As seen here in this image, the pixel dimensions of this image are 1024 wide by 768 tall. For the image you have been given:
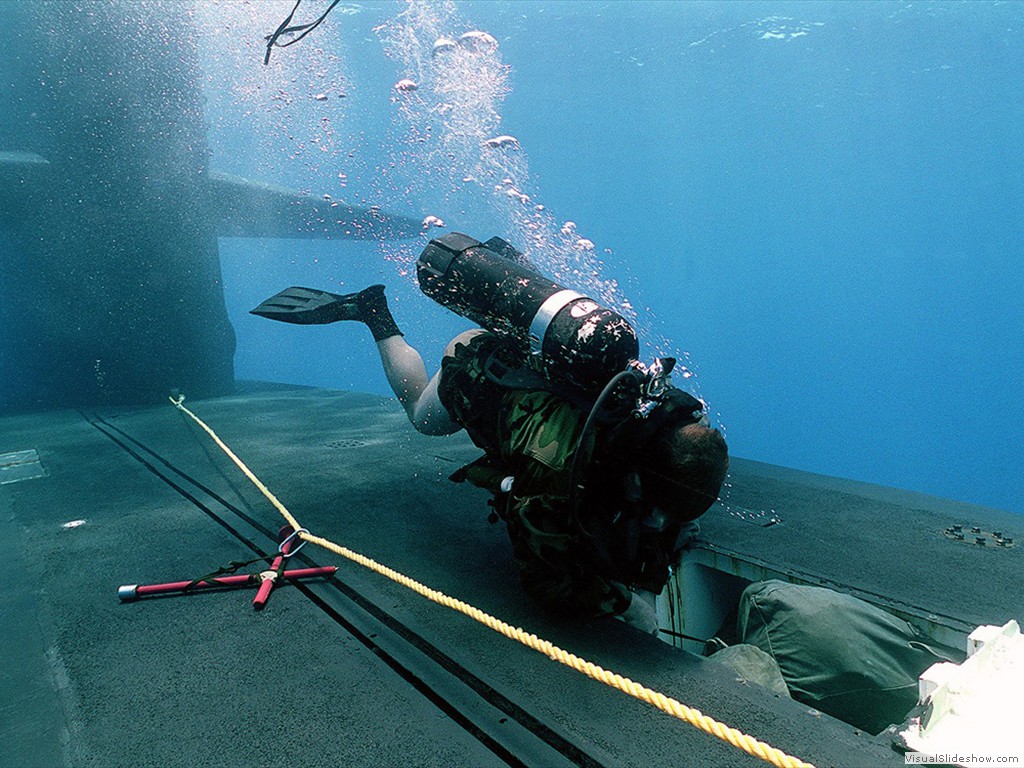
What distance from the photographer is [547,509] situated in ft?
6.96

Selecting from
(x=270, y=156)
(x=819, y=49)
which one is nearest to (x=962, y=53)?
(x=819, y=49)

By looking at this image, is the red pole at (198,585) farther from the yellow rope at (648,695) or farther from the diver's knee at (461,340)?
the diver's knee at (461,340)

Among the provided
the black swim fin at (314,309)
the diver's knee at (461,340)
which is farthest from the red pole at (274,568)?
the black swim fin at (314,309)

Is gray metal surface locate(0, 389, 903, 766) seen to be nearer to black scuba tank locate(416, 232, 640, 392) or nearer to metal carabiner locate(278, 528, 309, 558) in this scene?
metal carabiner locate(278, 528, 309, 558)

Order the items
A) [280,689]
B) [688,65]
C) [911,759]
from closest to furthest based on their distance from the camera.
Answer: [911,759] → [280,689] → [688,65]

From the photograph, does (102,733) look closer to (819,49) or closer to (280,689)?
(280,689)

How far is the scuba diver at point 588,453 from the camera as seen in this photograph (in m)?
2.03

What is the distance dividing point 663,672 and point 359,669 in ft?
3.94

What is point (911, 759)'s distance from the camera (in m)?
1.57

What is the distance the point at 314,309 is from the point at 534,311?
2.96 meters

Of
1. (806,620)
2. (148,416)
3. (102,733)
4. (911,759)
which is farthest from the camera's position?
(148,416)

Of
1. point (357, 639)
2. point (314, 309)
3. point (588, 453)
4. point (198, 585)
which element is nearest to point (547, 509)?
point (588, 453)

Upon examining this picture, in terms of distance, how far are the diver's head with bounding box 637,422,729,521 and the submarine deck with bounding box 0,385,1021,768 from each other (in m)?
0.68

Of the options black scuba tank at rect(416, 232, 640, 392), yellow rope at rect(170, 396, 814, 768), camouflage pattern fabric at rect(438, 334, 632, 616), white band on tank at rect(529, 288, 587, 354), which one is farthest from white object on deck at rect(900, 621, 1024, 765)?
white band on tank at rect(529, 288, 587, 354)
